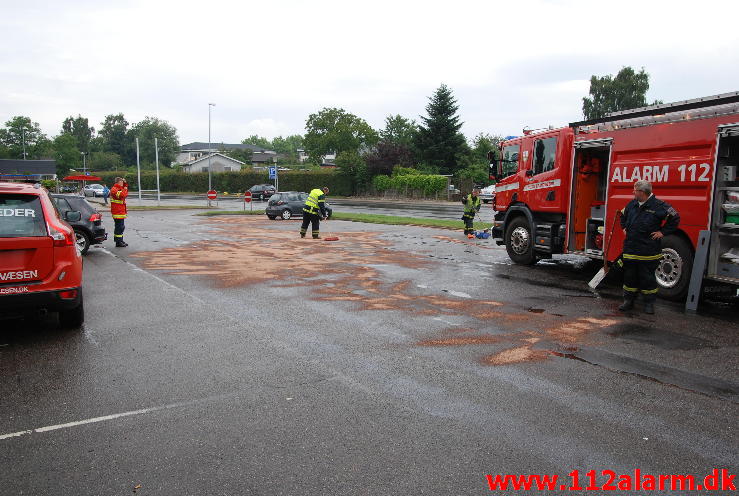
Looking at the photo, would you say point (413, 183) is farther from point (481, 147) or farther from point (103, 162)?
point (103, 162)

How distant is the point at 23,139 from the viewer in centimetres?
9181

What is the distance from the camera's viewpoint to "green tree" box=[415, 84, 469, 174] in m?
54.2

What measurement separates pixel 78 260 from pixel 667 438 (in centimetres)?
634

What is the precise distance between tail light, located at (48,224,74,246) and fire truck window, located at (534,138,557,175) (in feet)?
30.3

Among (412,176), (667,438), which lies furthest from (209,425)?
(412,176)

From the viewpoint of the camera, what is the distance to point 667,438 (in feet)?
12.3

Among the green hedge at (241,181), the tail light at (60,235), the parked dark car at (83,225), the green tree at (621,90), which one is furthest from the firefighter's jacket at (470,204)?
the green tree at (621,90)

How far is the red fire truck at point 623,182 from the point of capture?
7891 mm

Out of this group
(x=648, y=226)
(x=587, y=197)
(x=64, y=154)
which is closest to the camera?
(x=648, y=226)

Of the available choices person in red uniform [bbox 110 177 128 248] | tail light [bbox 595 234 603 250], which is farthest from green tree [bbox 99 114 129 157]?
tail light [bbox 595 234 603 250]

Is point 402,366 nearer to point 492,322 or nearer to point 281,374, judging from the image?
point 281,374

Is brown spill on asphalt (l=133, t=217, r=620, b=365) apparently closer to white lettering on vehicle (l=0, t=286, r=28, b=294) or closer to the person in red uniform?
the person in red uniform

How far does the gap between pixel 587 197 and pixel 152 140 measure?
125723mm

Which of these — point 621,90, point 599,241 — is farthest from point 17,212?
point 621,90
